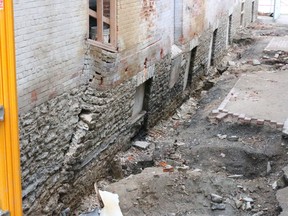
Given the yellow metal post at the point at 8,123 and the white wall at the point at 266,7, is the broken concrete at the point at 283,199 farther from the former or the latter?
the white wall at the point at 266,7

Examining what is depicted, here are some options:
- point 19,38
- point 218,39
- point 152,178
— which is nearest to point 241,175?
point 152,178

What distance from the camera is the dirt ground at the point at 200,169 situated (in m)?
6.86

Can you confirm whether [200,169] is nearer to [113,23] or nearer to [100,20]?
[113,23]

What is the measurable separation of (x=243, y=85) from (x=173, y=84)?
2189 millimetres

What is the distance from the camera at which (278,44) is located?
1848 cm

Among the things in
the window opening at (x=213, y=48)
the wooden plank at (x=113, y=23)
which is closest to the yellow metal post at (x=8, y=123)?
the wooden plank at (x=113, y=23)

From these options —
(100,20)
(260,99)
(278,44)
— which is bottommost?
(278,44)

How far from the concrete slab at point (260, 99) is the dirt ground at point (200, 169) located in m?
0.30

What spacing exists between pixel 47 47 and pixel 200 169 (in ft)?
11.5

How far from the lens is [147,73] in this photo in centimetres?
935

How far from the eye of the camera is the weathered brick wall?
558cm

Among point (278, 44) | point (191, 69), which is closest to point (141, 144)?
point (191, 69)

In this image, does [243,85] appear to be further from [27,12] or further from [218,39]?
[27,12]

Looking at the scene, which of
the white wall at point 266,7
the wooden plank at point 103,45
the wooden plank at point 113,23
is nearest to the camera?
the wooden plank at point 103,45
